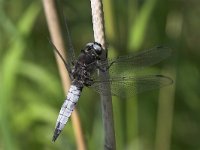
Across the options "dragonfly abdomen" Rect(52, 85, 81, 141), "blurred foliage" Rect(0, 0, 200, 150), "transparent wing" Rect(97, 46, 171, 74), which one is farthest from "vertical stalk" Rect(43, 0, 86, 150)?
"blurred foliage" Rect(0, 0, 200, 150)

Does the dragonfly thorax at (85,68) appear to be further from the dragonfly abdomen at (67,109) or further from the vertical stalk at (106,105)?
the vertical stalk at (106,105)

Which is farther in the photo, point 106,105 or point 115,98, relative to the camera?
point 115,98

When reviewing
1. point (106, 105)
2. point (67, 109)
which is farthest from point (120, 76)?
point (106, 105)

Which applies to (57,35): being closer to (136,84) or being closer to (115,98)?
(136,84)

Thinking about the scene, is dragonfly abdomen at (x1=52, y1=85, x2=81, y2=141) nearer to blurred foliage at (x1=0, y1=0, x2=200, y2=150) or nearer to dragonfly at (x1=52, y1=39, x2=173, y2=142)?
dragonfly at (x1=52, y1=39, x2=173, y2=142)

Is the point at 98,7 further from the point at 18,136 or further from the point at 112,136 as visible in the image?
the point at 18,136

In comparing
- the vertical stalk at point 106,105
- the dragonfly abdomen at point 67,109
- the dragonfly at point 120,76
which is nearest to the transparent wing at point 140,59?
the dragonfly at point 120,76

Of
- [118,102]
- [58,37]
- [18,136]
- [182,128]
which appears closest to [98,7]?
[58,37]

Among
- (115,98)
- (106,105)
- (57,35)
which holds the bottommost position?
(106,105)
